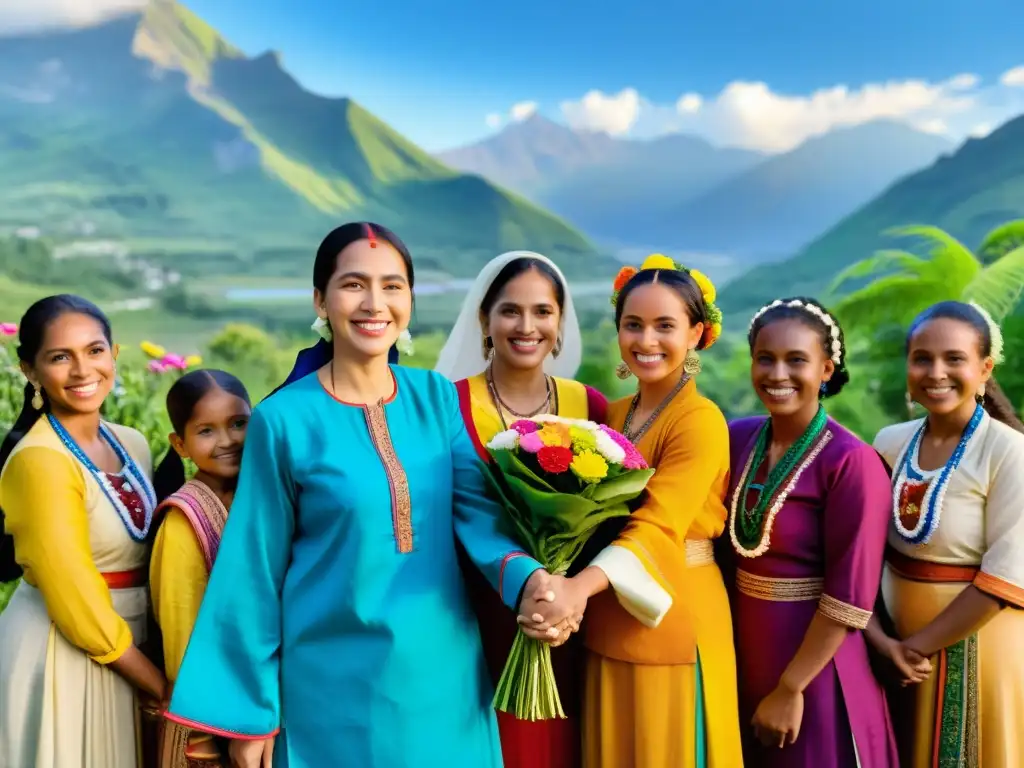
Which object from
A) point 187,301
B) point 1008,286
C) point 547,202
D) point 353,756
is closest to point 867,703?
point 353,756

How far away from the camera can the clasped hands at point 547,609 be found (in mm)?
2109

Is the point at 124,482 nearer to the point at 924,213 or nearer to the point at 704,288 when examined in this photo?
the point at 704,288

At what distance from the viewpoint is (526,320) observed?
9.29ft

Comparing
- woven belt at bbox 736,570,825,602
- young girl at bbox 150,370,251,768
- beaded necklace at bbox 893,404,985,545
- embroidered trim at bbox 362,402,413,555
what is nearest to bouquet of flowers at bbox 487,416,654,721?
embroidered trim at bbox 362,402,413,555

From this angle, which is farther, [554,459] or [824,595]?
[824,595]

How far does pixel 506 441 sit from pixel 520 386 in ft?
2.19

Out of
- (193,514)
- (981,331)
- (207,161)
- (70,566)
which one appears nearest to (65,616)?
(70,566)

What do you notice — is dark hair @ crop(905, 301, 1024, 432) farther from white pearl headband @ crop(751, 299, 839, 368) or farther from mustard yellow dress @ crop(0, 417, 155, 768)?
mustard yellow dress @ crop(0, 417, 155, 768)

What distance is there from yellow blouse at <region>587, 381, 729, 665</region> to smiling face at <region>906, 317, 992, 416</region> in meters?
0.67

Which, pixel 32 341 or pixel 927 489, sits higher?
pixel 32 341

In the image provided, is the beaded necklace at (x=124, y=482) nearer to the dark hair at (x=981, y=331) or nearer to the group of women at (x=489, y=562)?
the group of women at (x=489, y=562)

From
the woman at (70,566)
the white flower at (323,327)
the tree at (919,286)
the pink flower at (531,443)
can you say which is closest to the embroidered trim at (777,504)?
the pink flower at (531,443)

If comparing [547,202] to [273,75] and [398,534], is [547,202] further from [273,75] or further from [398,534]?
[398,534]

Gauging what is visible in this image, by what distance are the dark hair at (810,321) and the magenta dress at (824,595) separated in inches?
6.4
